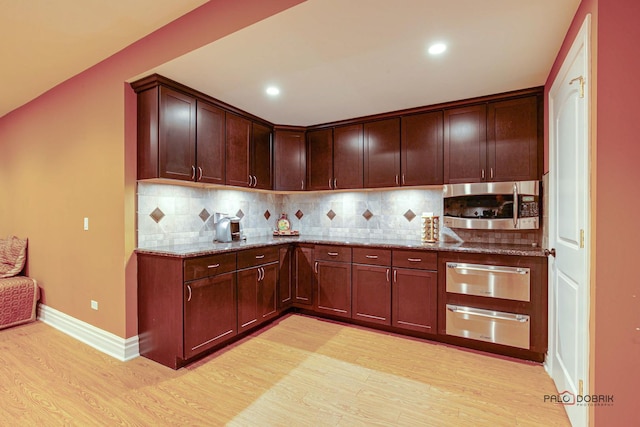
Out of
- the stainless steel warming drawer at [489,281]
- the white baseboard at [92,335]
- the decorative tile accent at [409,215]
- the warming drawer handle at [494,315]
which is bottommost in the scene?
the white baseboard at [92,335]

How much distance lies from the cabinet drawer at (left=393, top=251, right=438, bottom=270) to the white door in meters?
0.92

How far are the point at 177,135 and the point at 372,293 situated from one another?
8.25 ft

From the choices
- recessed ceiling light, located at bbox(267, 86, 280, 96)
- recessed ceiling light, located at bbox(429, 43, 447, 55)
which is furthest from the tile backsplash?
recessed ceiling light, located at bbox(429, 43, 447, 55)

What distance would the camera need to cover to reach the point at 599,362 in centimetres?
138

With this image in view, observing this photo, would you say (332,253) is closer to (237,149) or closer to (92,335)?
(237,149)

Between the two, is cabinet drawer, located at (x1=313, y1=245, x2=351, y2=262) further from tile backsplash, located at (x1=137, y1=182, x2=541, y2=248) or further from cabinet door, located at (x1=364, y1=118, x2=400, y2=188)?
cabinet door, located at (x1=364, y1=118, x2=400, y2=188)

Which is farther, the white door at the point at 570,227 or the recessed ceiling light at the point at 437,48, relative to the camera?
the recessed ceiling light at the point at 437,48

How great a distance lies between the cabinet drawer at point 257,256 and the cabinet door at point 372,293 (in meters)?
0.93

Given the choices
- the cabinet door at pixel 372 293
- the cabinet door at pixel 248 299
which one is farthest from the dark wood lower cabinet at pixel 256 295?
the cabinet door at pixel 372 293

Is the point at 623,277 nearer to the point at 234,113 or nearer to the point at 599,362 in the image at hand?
the point at 599,362

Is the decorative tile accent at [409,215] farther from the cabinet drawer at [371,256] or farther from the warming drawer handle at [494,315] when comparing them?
the warming drawer handle at [494,315]

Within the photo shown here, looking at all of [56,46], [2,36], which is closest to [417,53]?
[56,46]

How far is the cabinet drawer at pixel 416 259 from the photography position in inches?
114

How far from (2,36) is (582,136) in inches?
166
